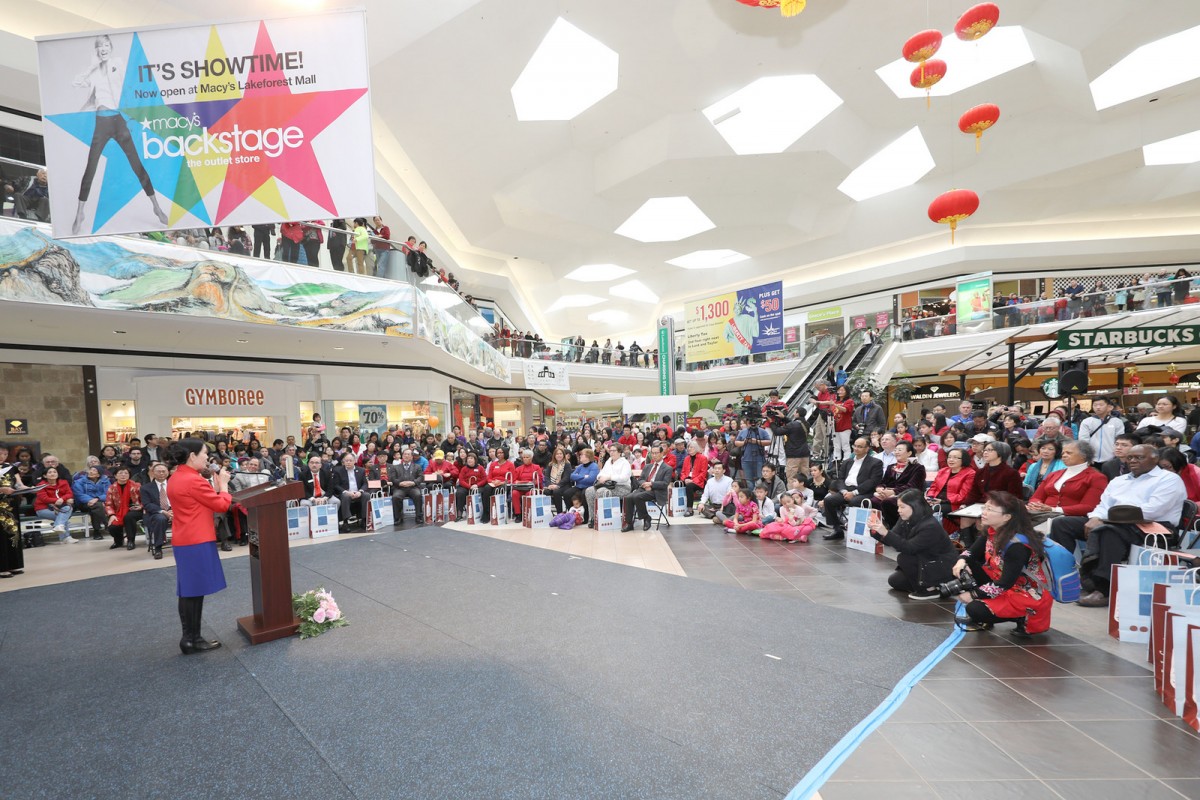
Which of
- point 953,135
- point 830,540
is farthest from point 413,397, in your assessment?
point 953,135

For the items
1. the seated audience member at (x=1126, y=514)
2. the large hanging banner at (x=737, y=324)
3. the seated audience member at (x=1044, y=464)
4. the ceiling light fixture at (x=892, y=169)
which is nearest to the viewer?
the seated audience member at (x=1126, y=514)

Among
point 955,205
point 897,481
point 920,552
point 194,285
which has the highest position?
point 955,205

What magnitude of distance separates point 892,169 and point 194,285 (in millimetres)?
22447

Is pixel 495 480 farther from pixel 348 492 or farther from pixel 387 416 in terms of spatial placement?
pixel 387 416

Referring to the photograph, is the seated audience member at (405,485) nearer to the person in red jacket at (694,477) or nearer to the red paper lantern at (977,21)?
the person in red jacket at (694,477)

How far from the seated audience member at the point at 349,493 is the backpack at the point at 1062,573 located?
878cm

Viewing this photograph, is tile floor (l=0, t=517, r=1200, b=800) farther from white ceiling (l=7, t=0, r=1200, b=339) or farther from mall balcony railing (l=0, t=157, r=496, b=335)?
Answer: white ceiling (l=7, t=0, r=1200, b=339)

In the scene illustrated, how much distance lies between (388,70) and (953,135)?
1710cm

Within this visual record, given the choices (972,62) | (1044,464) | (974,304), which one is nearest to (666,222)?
(972,62)

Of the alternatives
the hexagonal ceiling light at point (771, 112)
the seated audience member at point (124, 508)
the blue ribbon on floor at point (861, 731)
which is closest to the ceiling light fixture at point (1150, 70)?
the hexagonal ceiling light at point (771, 112)

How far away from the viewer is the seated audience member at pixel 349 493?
8.79m

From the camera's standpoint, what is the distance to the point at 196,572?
3.85m

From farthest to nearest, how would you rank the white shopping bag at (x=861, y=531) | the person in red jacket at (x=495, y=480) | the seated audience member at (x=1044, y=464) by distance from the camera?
the person in red jacket at (x=495, y=480) → the white shopping bag at (x=861, y=531) → the seated audience member at (x=1044, y=464)

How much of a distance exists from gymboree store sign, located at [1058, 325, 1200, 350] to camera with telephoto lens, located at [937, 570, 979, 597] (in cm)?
469
